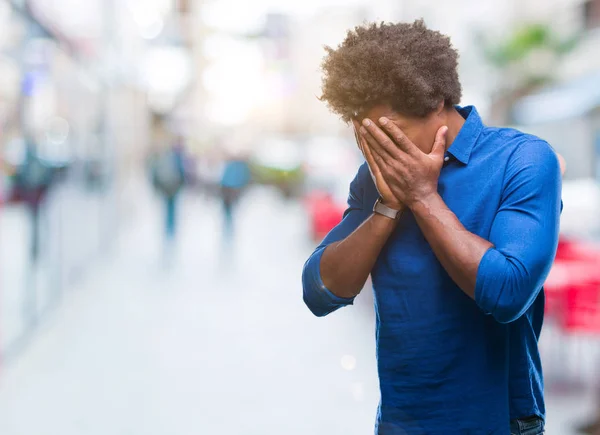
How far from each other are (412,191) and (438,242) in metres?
0.12

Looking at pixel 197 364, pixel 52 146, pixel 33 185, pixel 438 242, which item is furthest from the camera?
pixel 52 146

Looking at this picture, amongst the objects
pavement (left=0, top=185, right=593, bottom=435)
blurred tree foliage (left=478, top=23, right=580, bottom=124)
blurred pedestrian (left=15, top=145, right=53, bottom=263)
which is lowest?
pavement (left=0, top=185, right=593, bottom=435)

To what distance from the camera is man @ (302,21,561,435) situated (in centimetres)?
158

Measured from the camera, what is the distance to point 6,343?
658 cm

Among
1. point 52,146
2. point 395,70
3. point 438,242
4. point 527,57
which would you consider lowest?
point 438,242

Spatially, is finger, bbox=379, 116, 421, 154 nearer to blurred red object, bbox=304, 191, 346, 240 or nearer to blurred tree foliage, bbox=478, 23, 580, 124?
blurred red object, bbox=304, 191, 346, 240

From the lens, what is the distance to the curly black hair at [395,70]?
1.62 metres

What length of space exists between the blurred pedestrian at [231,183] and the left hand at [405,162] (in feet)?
39.4

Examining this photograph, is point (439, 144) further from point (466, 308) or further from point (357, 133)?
point (466, 308)

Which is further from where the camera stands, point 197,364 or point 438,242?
point 197,364

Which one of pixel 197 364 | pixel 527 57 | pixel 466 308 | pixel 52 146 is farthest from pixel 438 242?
pixel 527 57

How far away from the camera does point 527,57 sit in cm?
2705

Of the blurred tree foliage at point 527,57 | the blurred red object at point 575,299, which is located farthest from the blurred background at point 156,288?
the blurred tree foliage at point 527,57

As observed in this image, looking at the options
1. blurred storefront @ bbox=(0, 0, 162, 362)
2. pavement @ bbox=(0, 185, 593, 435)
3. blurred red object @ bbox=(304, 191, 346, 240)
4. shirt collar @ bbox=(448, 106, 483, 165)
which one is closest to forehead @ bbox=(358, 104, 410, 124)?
shirt collar @ bbox=(448, 106, 483, 165)
